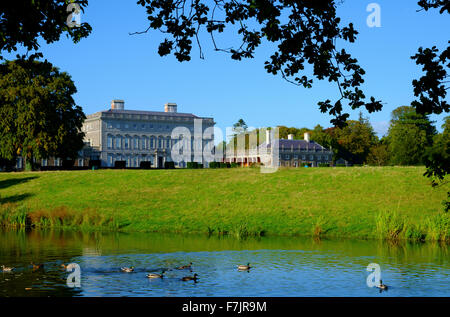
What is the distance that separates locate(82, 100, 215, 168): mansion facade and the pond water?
8533 centimetres

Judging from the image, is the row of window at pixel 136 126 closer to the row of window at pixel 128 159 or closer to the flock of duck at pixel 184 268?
the row of window at pixel 128 159

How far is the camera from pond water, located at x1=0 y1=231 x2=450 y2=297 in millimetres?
14531

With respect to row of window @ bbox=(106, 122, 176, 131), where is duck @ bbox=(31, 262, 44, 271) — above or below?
below

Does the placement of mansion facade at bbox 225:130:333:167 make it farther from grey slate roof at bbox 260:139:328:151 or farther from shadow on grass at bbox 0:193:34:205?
shadow on grass at bbox 0:193:34:205

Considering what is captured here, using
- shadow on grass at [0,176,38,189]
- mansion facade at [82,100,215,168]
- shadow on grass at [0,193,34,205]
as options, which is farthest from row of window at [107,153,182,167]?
shadow on grass at [0,193,34,205]

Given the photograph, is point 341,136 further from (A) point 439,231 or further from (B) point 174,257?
(B) point 174,257

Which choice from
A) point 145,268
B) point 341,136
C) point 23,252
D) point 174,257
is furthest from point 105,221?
point 341,136

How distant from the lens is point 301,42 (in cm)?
918

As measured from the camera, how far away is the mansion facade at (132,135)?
11231 centimetres

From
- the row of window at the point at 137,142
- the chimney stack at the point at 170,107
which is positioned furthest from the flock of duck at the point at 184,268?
the chimney stack at the point at 170,107

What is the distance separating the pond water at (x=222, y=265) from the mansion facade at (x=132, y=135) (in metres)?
85.3

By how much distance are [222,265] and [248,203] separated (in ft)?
58.0

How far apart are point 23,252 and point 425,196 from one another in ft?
78.4

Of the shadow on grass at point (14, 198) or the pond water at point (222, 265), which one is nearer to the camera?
the pond water at point (222, 265)
